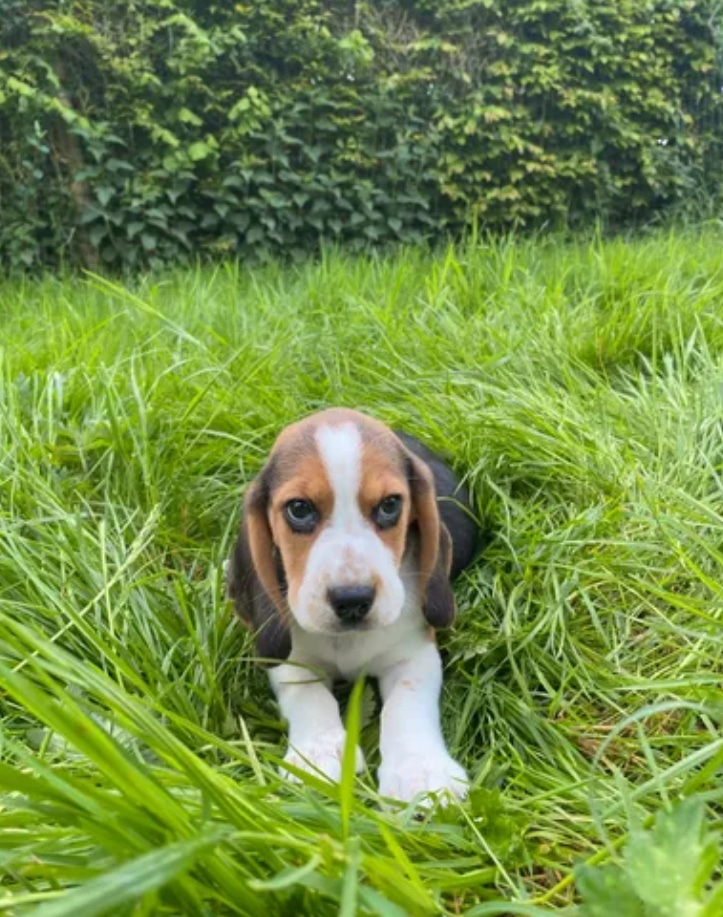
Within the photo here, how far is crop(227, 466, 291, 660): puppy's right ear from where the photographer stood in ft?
7.84

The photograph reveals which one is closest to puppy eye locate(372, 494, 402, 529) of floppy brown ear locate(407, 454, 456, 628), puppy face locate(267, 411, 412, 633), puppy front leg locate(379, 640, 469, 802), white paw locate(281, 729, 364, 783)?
puppy face locate(267, 411, 412, 633)

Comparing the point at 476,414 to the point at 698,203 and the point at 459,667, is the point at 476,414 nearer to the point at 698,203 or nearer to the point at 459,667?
the point at 459,667

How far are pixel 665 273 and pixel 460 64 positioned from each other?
14.6 feet

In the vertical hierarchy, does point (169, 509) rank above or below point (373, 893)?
A: below

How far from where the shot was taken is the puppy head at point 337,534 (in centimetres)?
221

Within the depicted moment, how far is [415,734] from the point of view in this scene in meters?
2.19

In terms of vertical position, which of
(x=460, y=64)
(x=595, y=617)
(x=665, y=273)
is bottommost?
(x=595, y=617)

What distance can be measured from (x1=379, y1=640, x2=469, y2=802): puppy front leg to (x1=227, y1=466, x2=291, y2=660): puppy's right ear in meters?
0.32

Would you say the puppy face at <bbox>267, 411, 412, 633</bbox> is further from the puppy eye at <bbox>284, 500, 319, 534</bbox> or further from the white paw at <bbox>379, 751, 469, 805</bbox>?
the white paw at <bbox>379, 751, 469, 805</bbox>

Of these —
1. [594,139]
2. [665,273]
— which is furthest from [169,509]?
[594,139]

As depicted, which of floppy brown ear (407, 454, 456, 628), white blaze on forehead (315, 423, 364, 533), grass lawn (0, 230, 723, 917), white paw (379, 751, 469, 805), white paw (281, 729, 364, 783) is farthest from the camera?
floppy brown ear (407, 454, 456, 628)

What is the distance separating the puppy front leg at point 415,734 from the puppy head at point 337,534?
0.49ft

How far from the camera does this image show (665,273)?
16.0ft

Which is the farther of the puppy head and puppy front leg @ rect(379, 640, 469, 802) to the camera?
the puppy head
